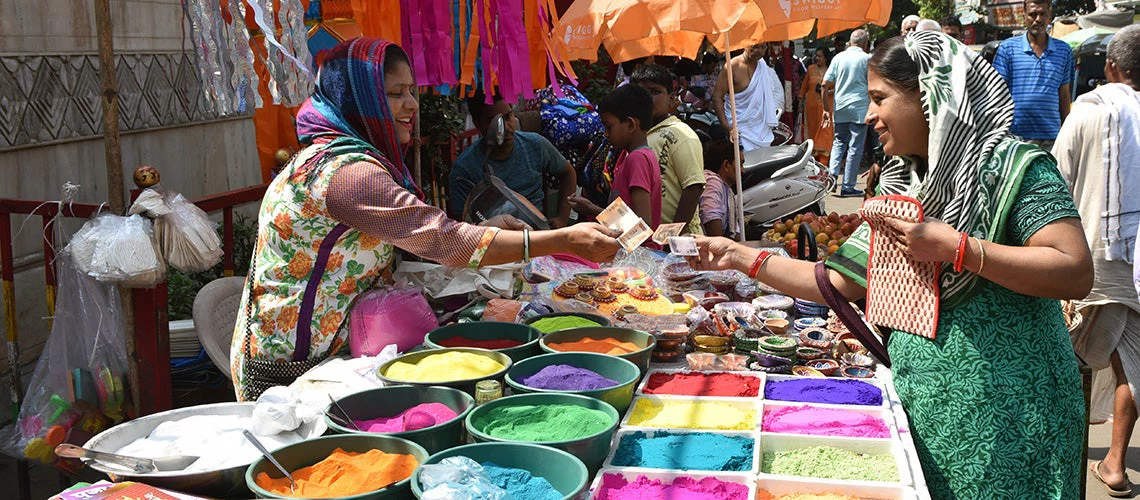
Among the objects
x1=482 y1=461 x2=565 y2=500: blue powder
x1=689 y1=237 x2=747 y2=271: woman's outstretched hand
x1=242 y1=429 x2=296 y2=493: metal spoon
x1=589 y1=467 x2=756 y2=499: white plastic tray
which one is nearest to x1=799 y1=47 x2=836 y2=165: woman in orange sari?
x1=689 y1=237 x2=747 y2=271: woman's outstretched hand

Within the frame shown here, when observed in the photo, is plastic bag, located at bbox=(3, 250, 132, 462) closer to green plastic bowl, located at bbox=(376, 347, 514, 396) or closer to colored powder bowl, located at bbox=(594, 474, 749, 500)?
green plastic bowl, located at bbox=(376, 347, 514, 396)

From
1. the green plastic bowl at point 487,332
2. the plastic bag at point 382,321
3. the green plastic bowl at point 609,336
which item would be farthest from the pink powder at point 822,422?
the plastic bag at point 382,321

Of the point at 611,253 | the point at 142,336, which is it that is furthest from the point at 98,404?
the point at 611,253

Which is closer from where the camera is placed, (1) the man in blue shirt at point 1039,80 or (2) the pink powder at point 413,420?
(2) the pink powder at point 413,420

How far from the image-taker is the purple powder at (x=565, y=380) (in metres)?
2.13

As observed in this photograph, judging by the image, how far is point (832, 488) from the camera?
183 centimetres

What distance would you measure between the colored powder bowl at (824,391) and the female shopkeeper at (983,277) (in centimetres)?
18

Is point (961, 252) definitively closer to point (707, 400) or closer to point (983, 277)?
point (983, 277)

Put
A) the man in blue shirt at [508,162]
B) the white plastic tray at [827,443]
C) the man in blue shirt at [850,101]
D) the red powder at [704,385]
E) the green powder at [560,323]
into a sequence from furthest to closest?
the man in blue shirt at [850,101] < the man in blue shirt at [508,162] < the green powder at [560,323] < the red powder at [704,385] < the white plastic tray at [827,443]

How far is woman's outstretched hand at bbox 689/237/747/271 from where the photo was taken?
97.3 inches

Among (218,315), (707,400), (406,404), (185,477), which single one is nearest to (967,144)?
(707,400)

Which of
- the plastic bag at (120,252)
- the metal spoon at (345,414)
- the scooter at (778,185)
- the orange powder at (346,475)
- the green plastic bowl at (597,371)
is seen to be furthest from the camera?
the scooter at (778,185)

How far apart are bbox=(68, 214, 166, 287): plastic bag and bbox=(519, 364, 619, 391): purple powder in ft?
5.11

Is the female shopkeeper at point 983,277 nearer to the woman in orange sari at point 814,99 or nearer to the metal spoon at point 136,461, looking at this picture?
the metal spoon at point 136,461
